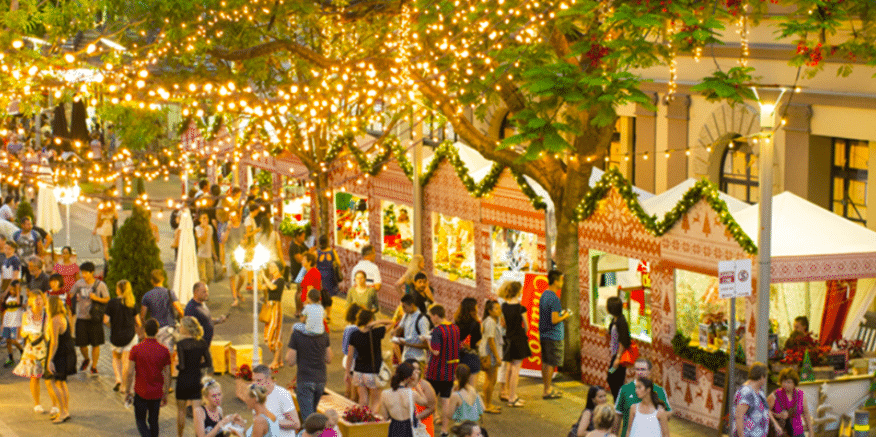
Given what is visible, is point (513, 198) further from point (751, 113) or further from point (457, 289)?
point (751, 113)

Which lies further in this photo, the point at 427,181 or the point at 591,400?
the point at 427,181

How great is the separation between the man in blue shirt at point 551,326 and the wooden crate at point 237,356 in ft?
13.0

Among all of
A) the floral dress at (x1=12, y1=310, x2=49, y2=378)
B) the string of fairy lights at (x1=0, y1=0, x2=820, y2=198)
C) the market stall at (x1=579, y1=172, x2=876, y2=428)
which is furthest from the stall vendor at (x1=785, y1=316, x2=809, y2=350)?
the floral dress at (x1=12, y1=310, x2=49, y2=378)

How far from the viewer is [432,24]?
15.8m

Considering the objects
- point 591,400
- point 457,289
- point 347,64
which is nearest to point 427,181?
point 457,289

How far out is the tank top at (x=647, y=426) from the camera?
10203 millimetres

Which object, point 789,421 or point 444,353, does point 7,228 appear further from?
point 789,421

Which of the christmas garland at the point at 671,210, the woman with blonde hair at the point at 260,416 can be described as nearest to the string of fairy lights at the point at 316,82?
the christmas garland at the point at 671,210

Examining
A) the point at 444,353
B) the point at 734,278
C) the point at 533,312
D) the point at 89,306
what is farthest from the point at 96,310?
the point at 734,278

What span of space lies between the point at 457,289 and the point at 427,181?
2.11 meters

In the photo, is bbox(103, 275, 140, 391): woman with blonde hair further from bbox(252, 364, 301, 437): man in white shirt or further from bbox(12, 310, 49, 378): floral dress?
bbox(252, 364, 301, 437): man in white shirt

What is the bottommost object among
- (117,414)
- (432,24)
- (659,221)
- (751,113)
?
(117,414)

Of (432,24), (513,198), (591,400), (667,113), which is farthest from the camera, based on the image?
(667,113)

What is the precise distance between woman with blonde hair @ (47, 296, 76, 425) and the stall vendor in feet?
28.0
